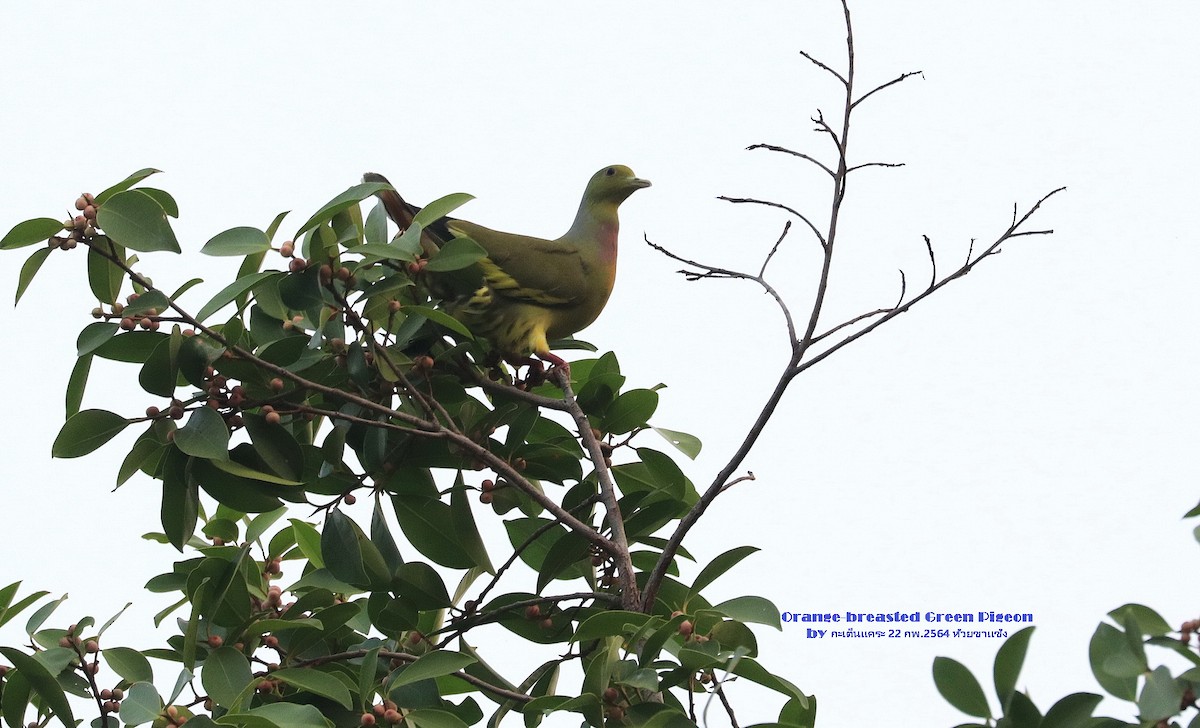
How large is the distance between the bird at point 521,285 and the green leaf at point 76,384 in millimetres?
630

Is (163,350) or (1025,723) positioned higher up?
(163,350)

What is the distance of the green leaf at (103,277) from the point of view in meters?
2.02

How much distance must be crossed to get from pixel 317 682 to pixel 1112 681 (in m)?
1.20

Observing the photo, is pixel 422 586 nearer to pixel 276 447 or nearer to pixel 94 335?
pixel 276 447

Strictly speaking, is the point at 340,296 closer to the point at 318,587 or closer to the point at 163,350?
the point at 163,350

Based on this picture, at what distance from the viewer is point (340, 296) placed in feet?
6.82

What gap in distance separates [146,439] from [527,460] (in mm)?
693

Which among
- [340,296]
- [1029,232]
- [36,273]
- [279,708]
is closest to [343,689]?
[279,708]

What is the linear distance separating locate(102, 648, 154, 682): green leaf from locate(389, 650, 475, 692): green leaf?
473 millimetres

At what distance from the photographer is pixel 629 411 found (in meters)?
2.36

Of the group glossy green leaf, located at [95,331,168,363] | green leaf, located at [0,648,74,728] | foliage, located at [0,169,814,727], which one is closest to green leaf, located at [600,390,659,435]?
foliage, located at [0,169,814,727]

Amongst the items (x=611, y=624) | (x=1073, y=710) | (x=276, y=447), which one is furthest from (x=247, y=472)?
(x=1073, y=710)

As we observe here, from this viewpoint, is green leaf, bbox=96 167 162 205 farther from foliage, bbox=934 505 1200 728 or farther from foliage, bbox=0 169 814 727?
foliage, bbox=934 505 1200 728

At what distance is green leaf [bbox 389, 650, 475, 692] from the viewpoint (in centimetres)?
196
